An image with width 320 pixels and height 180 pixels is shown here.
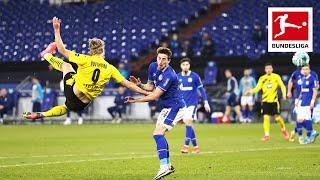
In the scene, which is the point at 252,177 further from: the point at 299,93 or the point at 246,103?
the point at 246,103

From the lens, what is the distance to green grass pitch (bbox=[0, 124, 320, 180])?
13578 millimetres

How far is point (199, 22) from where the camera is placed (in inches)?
1599

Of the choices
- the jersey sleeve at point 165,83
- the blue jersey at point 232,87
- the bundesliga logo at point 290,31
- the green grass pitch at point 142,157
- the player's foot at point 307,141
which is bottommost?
the green grass pitch at point 142,157

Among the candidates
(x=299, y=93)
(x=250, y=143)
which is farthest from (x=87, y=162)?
(x=299, y=93)

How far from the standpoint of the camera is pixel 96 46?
13.1 meters

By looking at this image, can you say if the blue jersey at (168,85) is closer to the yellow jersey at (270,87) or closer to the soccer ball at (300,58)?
the soccer ball at (300,58)

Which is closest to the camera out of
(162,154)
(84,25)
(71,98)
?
(162,154)

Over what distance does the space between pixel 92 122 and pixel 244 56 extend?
7.93 metres

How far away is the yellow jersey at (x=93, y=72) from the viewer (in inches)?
523

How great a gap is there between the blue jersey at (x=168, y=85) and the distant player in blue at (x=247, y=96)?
2043 centimetres

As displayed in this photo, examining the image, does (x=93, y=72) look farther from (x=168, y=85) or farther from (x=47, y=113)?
(x=47, y=113)

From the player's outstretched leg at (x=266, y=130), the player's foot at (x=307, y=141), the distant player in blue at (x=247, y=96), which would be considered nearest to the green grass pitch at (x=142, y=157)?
the player's outstretched leg at (x=266, y=130)

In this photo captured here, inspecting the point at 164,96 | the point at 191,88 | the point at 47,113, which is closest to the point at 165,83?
the point at 164,96

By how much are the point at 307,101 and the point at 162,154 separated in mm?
9981
